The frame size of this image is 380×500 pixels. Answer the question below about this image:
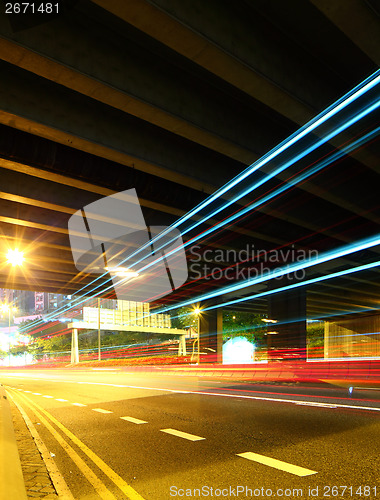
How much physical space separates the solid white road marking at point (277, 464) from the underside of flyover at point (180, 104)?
21.5 feet

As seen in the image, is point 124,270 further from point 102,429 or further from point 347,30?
point 347,30

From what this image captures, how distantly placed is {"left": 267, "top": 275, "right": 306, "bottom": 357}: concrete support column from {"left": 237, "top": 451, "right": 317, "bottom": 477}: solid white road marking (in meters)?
22.4

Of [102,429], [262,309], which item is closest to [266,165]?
[102,429]

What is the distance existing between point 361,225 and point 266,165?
8.49 metres

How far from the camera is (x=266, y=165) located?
13.3 m

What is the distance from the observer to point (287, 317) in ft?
95.5

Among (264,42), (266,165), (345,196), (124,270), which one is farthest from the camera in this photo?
(124,270)

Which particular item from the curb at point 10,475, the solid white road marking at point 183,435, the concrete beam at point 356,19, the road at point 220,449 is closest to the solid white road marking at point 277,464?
the road at point 220,449

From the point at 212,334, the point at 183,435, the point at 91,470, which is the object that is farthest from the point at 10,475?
the point at 212,334

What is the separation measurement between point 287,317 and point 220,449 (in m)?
23.4

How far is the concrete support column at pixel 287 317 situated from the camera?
28234 millimetres

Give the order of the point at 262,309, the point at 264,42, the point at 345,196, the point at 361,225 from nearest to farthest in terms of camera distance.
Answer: the point at 264,42, the point at 345,196, the point at 361,225, the point at 262,309

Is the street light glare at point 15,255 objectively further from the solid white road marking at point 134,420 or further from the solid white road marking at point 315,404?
the solid white road marking at point 315,404

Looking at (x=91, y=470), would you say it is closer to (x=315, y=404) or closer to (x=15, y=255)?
(x=315, y=404)
